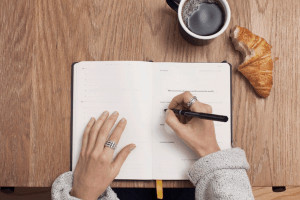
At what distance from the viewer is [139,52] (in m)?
0.69

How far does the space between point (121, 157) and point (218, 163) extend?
0.21m

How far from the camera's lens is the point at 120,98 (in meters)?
0.67

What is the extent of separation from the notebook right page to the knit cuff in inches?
1.3

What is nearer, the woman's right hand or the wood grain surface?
the woman's right hand

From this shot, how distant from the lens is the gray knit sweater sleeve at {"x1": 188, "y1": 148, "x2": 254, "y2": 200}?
59 centimetres

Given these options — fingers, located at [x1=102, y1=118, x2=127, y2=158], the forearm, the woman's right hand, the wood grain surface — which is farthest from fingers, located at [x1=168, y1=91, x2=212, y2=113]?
the wood grain surface

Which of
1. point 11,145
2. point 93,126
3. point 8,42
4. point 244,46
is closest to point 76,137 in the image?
point 93,126

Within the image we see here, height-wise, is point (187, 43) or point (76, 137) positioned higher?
point (187, 43)

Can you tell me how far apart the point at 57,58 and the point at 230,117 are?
43 centimetres

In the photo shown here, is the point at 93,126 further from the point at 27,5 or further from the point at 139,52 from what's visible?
the point at 27,5

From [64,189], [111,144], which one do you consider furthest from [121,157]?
[64,189]

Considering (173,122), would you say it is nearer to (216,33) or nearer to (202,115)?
(202,115)

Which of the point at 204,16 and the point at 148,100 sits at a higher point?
the point at 204,16

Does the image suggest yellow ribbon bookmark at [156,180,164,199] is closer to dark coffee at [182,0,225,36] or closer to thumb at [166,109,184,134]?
thumb at [166,109,184,134]
